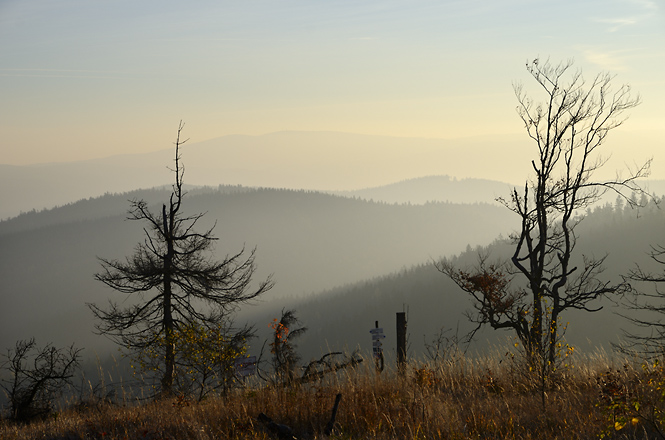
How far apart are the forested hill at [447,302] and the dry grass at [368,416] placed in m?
105

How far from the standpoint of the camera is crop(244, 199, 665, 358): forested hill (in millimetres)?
113938

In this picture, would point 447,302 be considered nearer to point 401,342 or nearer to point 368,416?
point 401,342

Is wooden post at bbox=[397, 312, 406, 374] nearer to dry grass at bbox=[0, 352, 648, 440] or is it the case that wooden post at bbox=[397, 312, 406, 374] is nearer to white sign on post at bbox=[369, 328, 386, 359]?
white sign on post at bbox=[369, 328, 386, 359]

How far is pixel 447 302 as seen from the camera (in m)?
130

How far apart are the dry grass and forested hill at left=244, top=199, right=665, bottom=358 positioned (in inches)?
4136

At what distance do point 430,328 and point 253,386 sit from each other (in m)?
122

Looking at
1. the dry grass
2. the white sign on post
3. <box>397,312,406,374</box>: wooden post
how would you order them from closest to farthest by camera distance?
1. the dry grass
2. <box>397,312,406,374</box>: wooden post
3. the white sign on post

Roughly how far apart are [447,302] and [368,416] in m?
128

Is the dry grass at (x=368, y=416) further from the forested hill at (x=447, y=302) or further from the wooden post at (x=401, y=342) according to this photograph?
the forested hill at (x=447, y=302)

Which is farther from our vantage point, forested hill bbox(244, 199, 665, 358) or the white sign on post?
forested hill bbox(244, 199, 665, 358)

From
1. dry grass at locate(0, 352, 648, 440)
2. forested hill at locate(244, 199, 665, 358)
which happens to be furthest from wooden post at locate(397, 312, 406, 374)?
forested hill at locate(244, 199, 665, 358)

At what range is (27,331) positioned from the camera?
19188 cm

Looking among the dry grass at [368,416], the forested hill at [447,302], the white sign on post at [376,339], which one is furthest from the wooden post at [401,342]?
the forested hill at [447,302]

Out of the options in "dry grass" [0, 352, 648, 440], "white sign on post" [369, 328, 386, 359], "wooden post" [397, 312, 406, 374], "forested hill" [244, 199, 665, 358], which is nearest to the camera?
"dry grass" [0, 352, 648, 440]
